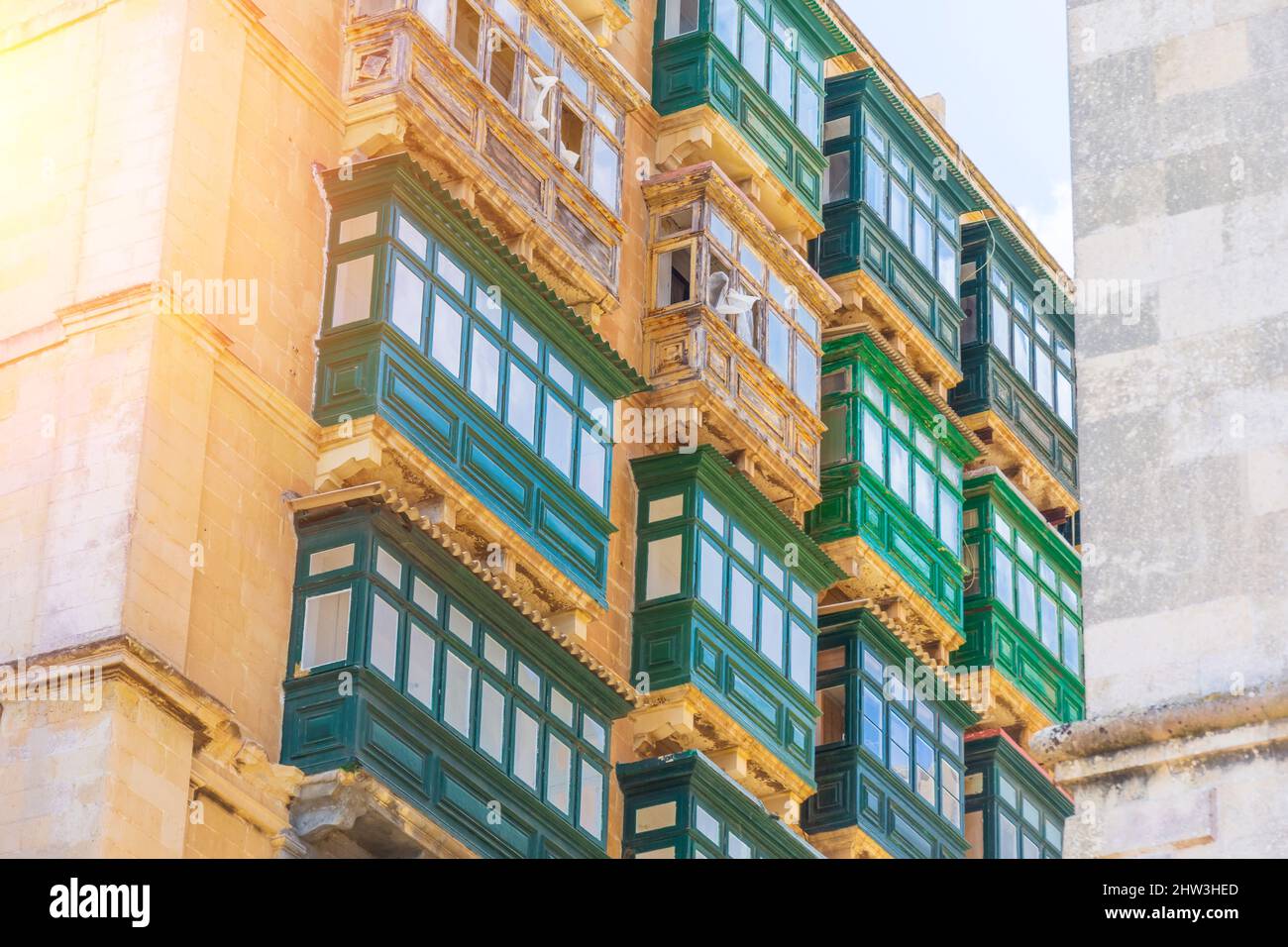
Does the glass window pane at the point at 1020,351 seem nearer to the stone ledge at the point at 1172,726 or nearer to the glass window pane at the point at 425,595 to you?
the glass window pane at the point at 425,595

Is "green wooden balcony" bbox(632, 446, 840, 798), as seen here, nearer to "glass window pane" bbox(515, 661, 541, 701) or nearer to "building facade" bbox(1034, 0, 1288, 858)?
"glass window pane" bbox(515, 661, 541, 701)

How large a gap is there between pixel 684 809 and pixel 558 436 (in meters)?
5.05

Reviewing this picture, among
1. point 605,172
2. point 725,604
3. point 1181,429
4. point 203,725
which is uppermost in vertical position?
point 605,172

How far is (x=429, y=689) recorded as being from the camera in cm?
3309

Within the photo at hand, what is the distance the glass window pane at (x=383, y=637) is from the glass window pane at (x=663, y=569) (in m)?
6.88

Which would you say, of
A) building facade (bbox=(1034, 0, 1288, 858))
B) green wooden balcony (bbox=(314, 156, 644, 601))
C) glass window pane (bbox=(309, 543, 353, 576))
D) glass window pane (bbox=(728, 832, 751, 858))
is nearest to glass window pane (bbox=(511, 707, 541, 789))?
green wooden balcony (bbox=(314, 156, 644, 601))

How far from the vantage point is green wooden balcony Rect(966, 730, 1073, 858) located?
4591 centimetres

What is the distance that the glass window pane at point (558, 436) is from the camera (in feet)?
120

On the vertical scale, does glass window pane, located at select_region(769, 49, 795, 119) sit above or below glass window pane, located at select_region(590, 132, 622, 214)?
above

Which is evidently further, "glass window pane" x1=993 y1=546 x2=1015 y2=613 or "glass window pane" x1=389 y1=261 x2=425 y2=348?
"glass window pane" x1=993 y1=546 x2=1015 y2=613

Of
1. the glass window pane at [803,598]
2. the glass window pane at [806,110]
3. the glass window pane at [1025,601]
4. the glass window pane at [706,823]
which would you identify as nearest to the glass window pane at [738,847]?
the glass window pane at [706,823]

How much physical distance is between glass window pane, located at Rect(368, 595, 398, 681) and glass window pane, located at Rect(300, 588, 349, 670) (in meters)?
0.30

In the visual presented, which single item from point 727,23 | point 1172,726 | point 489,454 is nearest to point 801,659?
point 489,454

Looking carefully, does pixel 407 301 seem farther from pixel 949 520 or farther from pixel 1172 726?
pixel 1172 726
